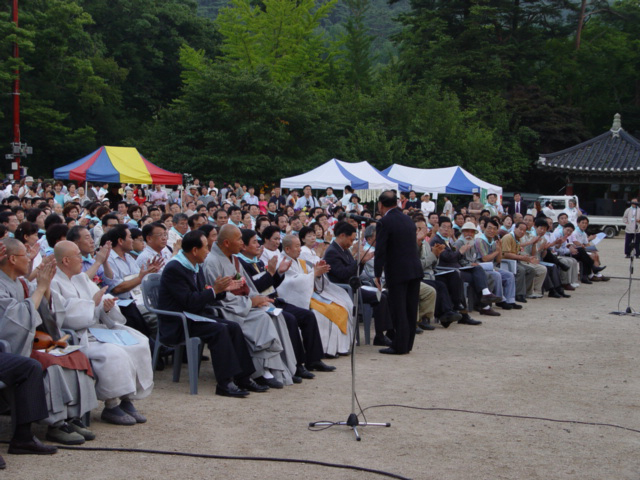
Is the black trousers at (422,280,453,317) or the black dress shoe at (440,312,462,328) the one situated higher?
the black trousers at (422,280,453,317)

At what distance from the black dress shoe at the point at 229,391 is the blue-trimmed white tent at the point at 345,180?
49.9ft

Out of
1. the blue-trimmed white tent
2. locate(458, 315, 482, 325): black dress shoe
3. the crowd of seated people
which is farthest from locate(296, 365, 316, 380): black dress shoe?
the blue-trimmed white tent

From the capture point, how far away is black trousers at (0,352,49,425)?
4.50m

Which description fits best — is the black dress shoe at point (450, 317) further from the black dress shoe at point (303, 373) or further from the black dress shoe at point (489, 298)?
the black dress shoe at point (303, 373)

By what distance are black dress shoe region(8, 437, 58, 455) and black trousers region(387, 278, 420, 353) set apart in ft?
14.4

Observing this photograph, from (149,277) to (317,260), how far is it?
7.33 feet

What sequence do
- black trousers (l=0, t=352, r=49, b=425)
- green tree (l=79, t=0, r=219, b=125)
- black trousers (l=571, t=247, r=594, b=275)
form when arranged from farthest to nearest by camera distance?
green tree (l=79, t=0, r=219, b=125) → black trousers (l=571, t=247, r=594, b=275) → black trousers (l=0, t=352, r=49, b=425)

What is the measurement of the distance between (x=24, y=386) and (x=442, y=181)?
797 inches

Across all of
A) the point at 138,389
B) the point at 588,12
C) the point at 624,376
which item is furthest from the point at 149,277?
the point at 588,12

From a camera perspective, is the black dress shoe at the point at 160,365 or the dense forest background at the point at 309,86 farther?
the dense forest background at the point at 309,86

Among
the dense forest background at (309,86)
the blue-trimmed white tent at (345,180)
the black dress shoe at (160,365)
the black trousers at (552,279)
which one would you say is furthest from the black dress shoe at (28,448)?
the dense forest background at (309,86)

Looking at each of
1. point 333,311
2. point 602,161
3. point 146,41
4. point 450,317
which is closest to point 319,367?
point 333,311

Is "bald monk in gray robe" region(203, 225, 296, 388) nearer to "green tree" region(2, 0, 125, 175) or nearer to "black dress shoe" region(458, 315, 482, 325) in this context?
"black dress shoe" region(458, 315, 482, 325)

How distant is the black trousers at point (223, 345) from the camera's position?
618 centimetres
